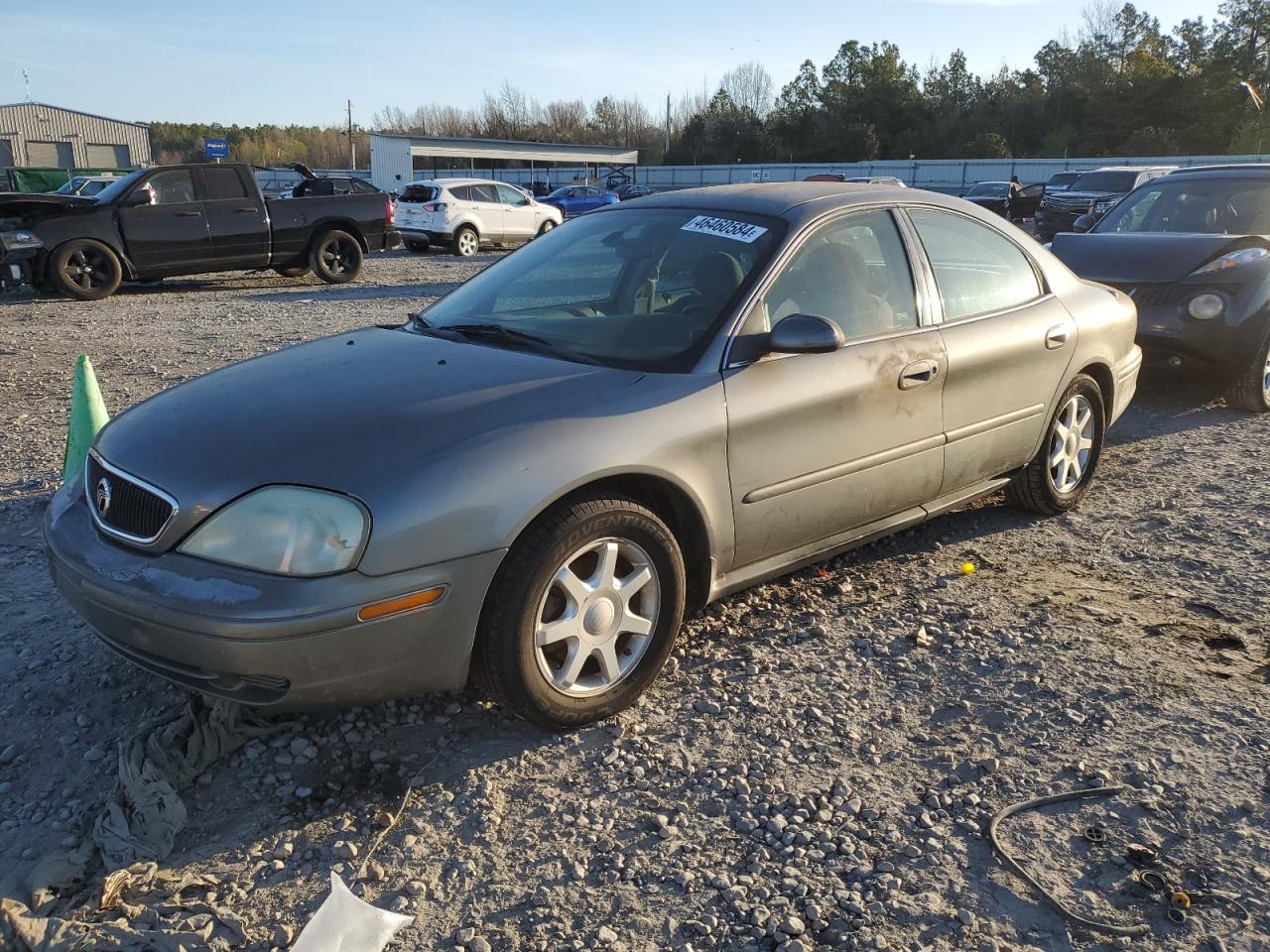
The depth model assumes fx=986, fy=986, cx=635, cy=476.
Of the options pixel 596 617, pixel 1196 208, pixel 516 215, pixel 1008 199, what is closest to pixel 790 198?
pixel 596 617

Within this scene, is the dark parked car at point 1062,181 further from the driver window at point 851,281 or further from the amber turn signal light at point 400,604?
→ the amber turn signal light at point 400,604

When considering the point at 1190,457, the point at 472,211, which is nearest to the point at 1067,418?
the point at 1190,457

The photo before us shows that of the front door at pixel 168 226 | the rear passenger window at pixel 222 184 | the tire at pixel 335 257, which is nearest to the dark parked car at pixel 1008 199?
the tire at pixel 335 257

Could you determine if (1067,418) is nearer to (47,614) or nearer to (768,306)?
(768,306)

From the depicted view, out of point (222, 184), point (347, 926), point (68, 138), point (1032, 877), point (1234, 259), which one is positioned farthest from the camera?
point (68, 138)

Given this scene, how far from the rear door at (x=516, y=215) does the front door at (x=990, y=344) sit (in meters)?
17.6

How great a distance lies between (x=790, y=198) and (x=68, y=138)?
2937 inches

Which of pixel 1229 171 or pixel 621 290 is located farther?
pixel 1229 171

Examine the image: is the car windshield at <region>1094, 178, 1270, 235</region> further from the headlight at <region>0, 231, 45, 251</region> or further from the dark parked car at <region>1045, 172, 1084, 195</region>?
the dark parked car at <region>1045, 172, 1084, 195</region>

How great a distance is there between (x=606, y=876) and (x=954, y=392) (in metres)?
2.48

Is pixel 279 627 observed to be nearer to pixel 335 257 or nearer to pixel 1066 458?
pixel 1066 458

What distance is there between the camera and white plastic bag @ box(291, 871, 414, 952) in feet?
7.22

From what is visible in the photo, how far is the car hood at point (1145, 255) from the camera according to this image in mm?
7145

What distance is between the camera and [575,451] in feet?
9.50
